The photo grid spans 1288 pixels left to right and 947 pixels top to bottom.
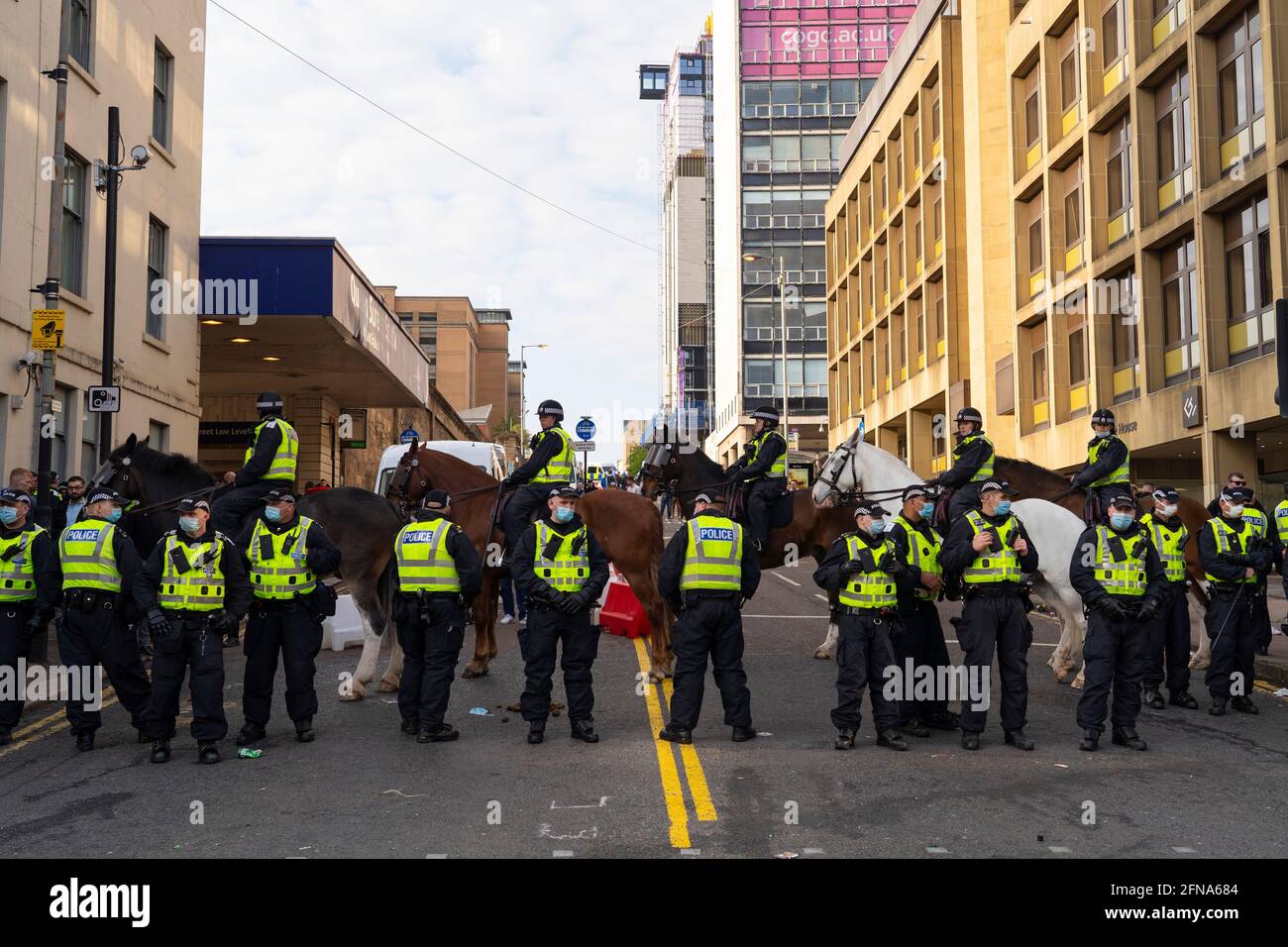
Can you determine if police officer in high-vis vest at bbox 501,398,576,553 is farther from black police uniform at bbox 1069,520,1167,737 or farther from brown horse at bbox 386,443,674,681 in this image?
black police uniform at bbox 1069,520,1167,737

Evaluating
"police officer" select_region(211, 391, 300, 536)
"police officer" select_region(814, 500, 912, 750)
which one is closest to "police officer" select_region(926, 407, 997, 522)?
"police officer" select_region(814, 500, 912, 750)

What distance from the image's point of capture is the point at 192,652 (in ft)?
27.2

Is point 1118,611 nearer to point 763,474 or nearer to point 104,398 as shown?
point 763,474

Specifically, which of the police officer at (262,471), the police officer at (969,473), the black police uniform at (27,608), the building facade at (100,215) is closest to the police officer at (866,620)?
the police officer at (969,473)

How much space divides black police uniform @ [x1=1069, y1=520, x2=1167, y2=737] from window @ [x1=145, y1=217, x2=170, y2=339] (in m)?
18.7

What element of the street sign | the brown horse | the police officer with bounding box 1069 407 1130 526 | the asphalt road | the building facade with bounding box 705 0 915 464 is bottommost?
the asphalt road

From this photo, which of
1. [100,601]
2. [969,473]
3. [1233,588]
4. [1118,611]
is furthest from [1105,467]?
[100,601]

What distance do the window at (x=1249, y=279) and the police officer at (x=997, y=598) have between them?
15766 mm

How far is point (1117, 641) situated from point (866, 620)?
1.95 m

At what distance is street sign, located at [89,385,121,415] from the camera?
49.5 ft

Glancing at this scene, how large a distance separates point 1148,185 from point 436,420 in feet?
111

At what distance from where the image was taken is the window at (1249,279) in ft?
70.6

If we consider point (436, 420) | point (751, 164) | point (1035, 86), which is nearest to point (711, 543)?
point (1035, 86)

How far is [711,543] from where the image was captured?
8.74 m
